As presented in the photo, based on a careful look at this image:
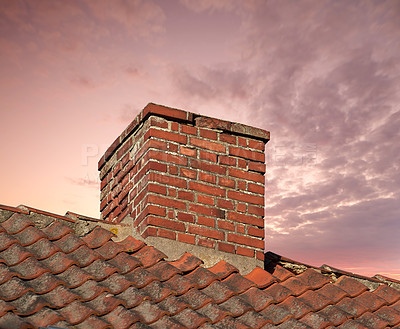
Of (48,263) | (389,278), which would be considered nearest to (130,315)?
(48,263)

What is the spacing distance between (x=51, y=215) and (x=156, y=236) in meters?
0.88

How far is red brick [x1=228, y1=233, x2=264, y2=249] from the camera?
529 centimetres

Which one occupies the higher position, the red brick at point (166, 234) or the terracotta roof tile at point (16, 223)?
the red brick at point (166, 234)

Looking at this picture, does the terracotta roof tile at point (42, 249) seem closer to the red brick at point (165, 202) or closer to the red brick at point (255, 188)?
the red brick at point (165, 202)

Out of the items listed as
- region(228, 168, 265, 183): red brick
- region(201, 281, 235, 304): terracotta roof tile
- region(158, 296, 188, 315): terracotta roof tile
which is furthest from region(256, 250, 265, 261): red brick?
region(158, 296, 188, 315): terracotta roof tile

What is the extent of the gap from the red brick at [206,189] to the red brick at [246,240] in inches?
15.1

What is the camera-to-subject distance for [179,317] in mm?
3814

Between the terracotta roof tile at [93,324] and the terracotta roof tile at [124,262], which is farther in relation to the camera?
the terracotta roof tile at [124,262]

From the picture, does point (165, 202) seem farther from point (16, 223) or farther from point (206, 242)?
point (16, 223)

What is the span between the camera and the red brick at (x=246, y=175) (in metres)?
5.52

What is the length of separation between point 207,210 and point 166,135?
2.47 feet

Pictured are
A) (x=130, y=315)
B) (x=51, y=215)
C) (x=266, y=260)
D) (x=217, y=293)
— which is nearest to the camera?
(x=130, y=315)

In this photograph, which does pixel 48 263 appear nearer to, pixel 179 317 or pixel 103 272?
pixel 103 272

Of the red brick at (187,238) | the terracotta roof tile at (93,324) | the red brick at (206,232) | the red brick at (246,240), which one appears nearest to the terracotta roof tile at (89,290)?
the terracotta roof tile at (93,324)
